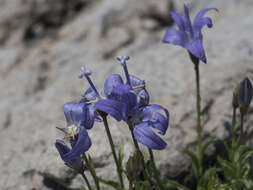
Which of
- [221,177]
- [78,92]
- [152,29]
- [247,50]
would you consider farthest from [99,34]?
[221,177]

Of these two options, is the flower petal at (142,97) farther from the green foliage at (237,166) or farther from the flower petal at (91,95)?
the green foliage at (237,166)

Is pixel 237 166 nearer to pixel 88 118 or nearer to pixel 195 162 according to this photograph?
pixel 195 162

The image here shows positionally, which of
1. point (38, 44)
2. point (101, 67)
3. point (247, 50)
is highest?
point (38, 44)

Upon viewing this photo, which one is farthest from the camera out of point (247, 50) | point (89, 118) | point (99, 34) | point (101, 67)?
point (99, 34)

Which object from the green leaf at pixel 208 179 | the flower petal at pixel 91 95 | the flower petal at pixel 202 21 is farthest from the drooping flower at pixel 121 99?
the green leaf at pixel 208 179

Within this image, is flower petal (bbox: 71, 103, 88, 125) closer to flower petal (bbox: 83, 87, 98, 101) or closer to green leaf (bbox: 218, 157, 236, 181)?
flower petal (bbox: 83, 87, 98, 101)

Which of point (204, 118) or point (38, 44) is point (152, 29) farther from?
point (204, 118)
